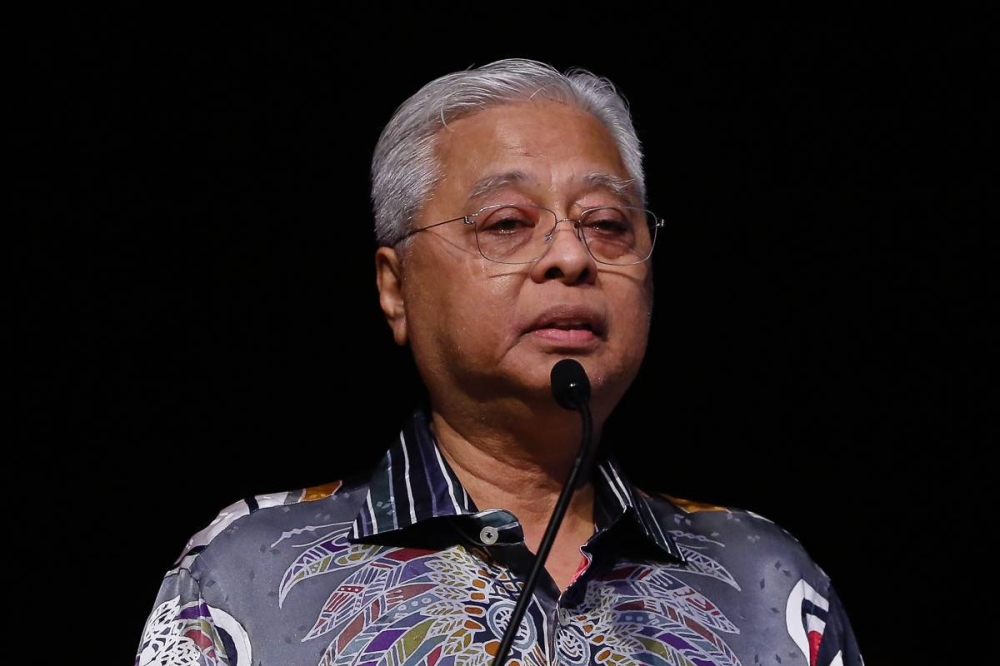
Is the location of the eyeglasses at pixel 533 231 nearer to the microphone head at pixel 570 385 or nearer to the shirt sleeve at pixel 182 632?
the microphone head at pixel 570 385

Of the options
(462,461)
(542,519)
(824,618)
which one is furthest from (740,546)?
(462,461)

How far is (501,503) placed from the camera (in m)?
2.00

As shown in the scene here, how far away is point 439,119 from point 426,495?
65cm

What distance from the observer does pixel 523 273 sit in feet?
6.25

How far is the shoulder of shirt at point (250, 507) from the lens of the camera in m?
1.89

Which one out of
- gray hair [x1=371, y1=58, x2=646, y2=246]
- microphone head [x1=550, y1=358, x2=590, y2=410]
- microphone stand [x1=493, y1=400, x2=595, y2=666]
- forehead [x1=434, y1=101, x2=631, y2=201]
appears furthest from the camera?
gray hair [x1=371, y1=58, x2=646, y2=246]

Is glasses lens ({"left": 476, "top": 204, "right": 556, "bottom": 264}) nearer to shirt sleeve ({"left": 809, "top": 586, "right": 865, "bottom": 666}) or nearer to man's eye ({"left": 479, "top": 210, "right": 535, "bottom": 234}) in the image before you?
man's eye ({"left": 479, "top": 210, "right": 535, "bottom": 234})

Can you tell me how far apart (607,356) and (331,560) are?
534 millimetres

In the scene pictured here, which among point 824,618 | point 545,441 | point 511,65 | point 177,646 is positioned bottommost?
point 824,618

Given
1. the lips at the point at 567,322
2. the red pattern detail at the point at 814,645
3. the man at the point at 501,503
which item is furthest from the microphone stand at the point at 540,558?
the red pattern detail at the point at 814,645

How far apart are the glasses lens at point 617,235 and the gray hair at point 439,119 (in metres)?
0.08

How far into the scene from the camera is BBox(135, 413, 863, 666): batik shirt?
1759mm

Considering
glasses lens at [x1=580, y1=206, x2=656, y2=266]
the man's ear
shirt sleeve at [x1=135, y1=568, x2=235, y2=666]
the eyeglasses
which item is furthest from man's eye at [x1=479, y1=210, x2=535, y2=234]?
shirt sleeve at [x1=135, y1=568, x2=235, y2=666]

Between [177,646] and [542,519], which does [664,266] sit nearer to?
[542,519]
